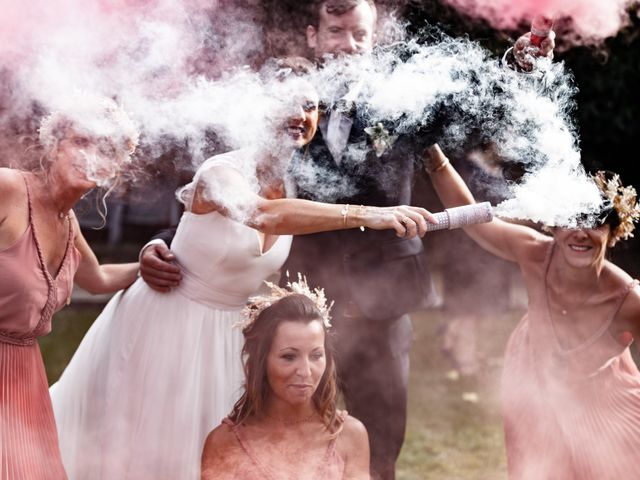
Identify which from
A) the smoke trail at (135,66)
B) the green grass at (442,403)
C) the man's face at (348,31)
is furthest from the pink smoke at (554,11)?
the green grass at (442,403)

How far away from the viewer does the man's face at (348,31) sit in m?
3.81

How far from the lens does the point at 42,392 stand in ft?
10.8

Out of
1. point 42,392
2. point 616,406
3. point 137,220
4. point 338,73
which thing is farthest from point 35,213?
point 137,220

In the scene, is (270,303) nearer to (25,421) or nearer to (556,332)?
(25,421)

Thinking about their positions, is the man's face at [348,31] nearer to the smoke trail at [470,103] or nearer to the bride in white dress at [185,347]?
the smoke trail at [470,103]

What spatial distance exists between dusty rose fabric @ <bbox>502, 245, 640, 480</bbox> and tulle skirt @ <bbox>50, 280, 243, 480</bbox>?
3.81 ft

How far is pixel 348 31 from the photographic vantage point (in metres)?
3.81

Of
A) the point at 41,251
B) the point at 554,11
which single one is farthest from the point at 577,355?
the point at 41,251

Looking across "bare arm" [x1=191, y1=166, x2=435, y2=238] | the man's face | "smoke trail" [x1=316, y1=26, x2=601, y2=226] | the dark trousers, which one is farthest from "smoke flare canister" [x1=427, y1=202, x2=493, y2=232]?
the dark trousers

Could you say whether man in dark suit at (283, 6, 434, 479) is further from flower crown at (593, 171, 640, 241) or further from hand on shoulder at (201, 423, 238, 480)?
hand on shoulder at (201, 423, 238, 480)

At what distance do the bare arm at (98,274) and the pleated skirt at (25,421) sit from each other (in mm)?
454

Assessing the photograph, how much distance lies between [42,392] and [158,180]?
1635 millimetres

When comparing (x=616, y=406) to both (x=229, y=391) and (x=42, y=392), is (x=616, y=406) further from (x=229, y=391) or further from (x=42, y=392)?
(x=42, y=392)

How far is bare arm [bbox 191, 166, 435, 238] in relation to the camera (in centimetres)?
321
